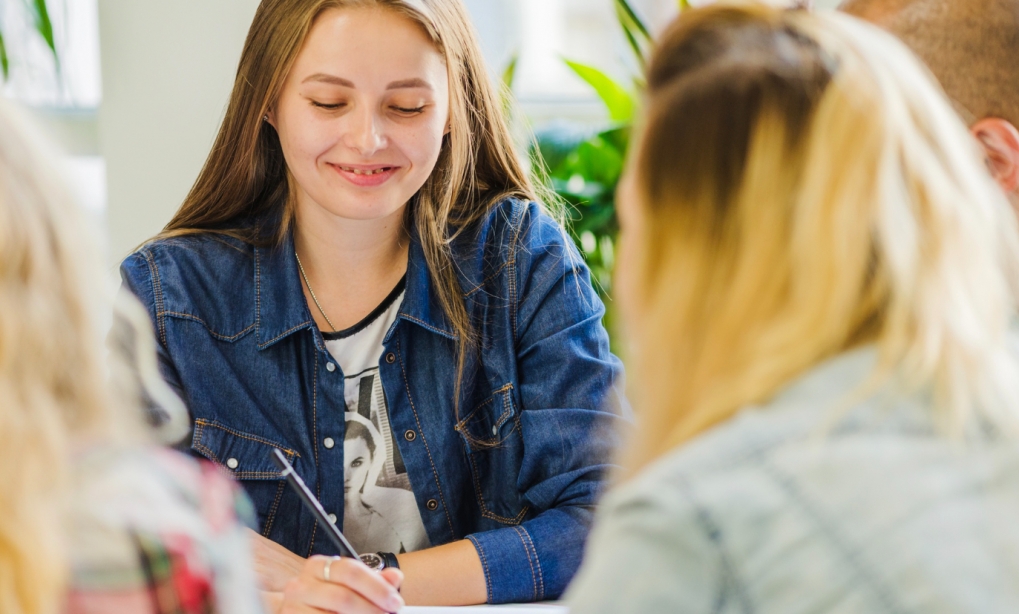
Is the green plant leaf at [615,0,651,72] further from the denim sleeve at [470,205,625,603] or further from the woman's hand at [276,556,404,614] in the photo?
the woman's hand at [276,556,404,614]

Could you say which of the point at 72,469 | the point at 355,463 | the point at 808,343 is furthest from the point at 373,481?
the point at 808,343

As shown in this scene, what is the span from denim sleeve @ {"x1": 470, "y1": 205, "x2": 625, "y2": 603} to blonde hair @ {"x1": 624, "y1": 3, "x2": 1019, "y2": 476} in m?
0.60

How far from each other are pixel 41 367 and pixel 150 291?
774 mm

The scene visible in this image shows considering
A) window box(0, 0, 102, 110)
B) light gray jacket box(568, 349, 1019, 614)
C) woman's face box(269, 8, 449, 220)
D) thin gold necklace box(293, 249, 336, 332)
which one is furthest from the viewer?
window box(0, 0, 102, 110)

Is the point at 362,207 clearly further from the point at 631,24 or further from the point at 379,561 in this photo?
the point at 631,24

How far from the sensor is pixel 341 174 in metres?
1.41

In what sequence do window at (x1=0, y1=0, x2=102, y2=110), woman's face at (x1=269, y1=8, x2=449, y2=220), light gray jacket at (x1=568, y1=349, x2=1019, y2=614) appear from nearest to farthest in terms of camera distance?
1. light gray jacket at (x1=568, y1=349, x2=1019, y2=614)
2. woman's face at (x1=269, y1=8, x2=449, y2=220)
3. window at (x1=0, y1=0, x2=102, y2=110)

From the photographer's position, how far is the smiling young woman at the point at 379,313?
4.50ft

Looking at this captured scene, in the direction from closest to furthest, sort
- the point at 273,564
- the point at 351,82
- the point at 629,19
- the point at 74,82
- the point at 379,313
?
1. the point at 273,564
2. the point at 351,82
3. the point at 379,313
4. the point at 629,19
5. the point at 74,82

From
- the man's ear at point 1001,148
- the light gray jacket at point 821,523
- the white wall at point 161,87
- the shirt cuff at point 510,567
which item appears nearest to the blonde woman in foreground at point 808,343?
the light gray jacket at point 821,523

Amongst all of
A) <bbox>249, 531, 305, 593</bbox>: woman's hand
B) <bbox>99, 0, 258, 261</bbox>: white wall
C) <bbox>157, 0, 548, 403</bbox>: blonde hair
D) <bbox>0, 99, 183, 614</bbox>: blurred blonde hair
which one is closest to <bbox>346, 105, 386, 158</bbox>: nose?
<bbox>157, 0, 548, 403</bbox>: blonde hair

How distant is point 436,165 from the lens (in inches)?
60.5

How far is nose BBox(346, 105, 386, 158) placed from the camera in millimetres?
1364

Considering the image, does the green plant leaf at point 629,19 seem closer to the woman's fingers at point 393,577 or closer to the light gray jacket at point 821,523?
the woman's fingers at point 393,577
